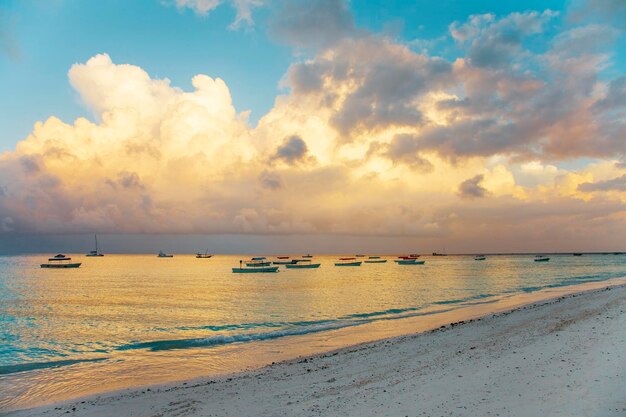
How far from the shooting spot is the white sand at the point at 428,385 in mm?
10461

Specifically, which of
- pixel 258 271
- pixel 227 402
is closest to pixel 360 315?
pixel 227 402

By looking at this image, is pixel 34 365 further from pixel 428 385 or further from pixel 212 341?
pixel 428 385

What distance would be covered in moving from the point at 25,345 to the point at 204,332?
11715mm

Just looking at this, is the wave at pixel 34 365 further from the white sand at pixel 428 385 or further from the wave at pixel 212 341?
the white sand at pixel 428 385

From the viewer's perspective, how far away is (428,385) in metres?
12.5

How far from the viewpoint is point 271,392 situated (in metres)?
13.4

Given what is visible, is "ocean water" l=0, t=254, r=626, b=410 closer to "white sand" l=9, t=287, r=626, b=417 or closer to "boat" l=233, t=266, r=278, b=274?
"white sand" l=9, t=287, r=626, b=417

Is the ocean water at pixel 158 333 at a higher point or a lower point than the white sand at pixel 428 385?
lower

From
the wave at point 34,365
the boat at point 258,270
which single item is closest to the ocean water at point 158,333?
the wave at point 34,365

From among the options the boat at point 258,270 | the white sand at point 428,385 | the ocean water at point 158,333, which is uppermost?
the white sand at point 428,385

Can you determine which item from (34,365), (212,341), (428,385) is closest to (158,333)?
(212,341)

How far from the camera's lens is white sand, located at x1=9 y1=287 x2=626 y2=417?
34.3ft

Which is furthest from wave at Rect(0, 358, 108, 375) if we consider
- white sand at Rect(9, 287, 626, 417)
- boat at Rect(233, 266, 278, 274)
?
boat at Rect(233, 266, 278, 274)

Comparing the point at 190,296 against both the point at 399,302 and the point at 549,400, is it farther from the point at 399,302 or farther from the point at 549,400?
the point at 549,400
